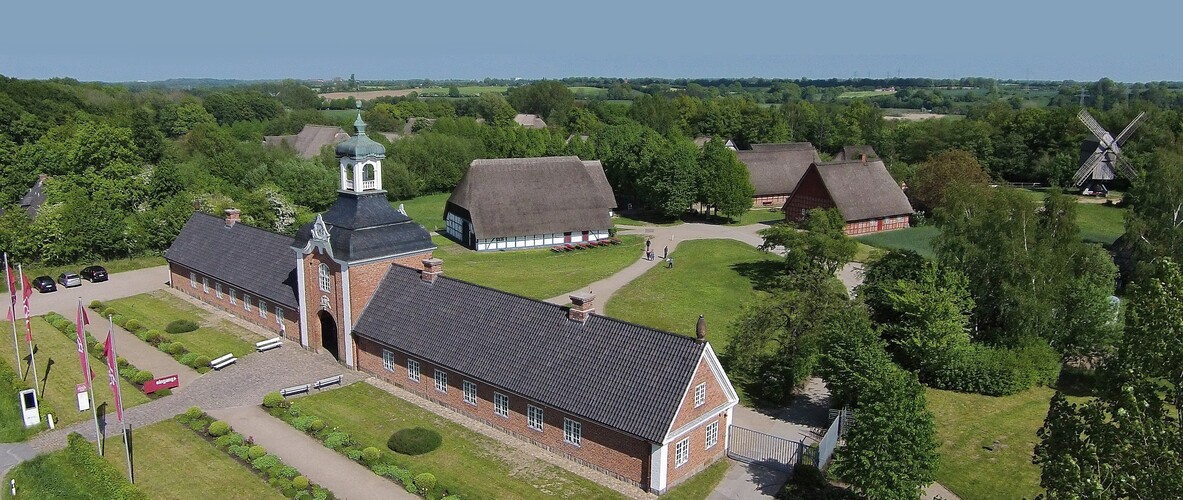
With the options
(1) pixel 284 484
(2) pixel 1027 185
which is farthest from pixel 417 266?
(2) pixel 1027 185

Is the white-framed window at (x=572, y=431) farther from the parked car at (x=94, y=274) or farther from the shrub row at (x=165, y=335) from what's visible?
the parked car at (x=94, y=274)

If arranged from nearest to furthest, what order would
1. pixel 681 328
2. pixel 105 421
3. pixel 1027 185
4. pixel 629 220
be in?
pixel 105 421 < pixel 681 328 < pixel 629 220 < pixel 1027 185

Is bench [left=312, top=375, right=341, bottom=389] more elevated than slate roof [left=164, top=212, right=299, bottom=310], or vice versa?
slate roof [left=164, top=212, right=299, bottom=310]

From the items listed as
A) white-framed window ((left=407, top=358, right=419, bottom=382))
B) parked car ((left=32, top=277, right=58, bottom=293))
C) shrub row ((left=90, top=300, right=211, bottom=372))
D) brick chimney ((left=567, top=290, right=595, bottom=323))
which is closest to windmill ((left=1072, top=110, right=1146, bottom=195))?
brick chimney ((left=567, top=290, right=595, bottom=323))

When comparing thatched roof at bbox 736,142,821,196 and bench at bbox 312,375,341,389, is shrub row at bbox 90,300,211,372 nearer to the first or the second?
bench at bbox 312,375,341,389

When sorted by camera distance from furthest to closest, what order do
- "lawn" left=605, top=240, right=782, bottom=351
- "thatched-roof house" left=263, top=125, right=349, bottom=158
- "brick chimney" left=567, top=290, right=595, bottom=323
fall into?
"thatched-roof house" left=263, top=125, right=349, bottom=158, "lawn" left=605, top=240, right=782, bottom=351, "brick chimney" left=567, top=290, right=595, bottom=323

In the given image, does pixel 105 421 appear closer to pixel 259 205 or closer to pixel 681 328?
pixel 681 328

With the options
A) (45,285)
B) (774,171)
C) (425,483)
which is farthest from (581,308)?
(774,171)
